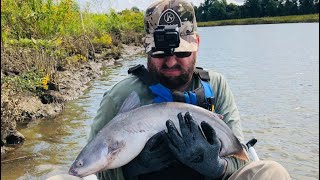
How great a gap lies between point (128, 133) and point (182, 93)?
55cm

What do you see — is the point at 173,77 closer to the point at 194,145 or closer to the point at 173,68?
the point at 173,68

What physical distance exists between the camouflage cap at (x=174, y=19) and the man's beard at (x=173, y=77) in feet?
0.40

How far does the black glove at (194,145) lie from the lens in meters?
2.56

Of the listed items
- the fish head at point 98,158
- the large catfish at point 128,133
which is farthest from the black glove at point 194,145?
the fish head at point 98,158

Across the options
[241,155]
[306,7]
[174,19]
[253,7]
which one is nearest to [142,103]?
[174,19]

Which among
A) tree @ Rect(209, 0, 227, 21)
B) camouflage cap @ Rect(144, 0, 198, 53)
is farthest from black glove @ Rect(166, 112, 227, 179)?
tree @ Rect(209, 0, 227, 21)

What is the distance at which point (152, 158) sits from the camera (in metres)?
2.72

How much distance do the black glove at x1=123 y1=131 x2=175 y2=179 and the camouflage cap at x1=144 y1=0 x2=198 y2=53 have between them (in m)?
0.65

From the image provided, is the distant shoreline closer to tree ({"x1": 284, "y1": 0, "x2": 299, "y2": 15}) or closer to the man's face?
tree ({"x1": 284, "y1": 0, "x2": 299, "y2": 15})

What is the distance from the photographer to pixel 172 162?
114 inches

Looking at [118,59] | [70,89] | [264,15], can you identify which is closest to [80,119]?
[70,89]

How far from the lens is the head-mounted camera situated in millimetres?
2857

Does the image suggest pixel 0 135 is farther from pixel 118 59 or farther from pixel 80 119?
pixel 118 59

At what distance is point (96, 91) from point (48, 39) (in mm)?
2639
